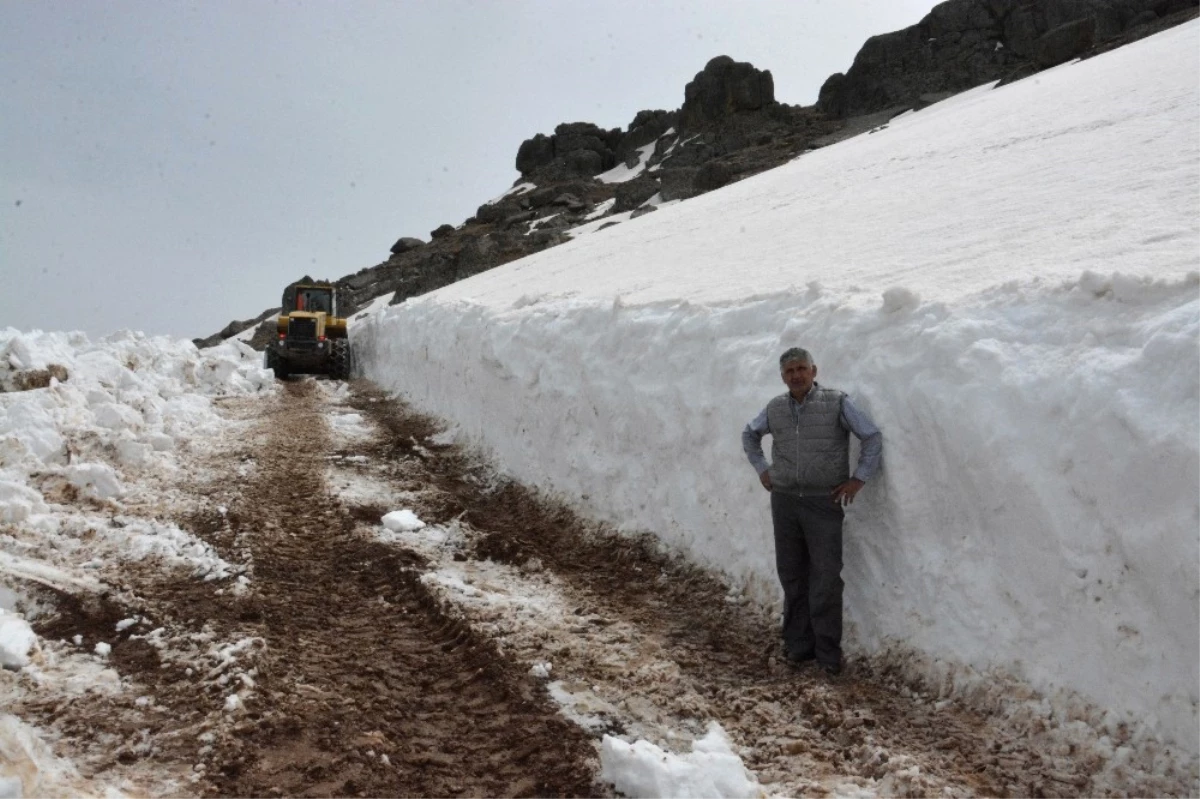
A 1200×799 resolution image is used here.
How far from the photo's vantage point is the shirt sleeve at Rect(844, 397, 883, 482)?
442 centimetres

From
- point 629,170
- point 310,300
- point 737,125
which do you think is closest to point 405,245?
point 629,170

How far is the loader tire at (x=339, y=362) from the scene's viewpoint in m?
21.7

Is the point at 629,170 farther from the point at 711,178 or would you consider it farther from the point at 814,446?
the point at 814,446

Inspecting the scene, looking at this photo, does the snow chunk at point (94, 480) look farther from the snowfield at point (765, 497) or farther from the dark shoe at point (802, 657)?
the dark shoe at point (802, 657)

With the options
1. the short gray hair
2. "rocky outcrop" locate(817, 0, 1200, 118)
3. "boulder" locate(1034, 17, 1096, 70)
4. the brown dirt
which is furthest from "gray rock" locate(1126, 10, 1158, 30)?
the short gray hair

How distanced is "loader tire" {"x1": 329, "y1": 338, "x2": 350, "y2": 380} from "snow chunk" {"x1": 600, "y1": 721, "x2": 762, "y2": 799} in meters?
19.8

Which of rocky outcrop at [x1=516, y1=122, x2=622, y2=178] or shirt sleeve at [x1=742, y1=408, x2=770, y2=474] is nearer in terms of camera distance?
shirt sleeve at [x1=742, y1=408, x2=770, y2=474]

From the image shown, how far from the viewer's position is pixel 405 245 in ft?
214

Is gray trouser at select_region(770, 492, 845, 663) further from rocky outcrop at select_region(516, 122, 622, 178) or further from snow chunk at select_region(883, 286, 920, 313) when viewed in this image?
rocky outcrop at select_region(516, 122, 622, 178)

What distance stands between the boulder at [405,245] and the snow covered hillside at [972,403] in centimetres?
5711

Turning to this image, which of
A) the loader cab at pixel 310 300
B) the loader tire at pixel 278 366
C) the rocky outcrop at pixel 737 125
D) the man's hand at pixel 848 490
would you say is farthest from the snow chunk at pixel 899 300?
the rocky outcrop at pixel 737 125

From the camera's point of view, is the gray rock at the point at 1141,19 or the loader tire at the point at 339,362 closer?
the loader tire at the point at 339,362

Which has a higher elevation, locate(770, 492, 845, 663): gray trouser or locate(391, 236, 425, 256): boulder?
locate(391, 236, 425, 256): boulder

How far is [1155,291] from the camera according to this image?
391 centimetres
